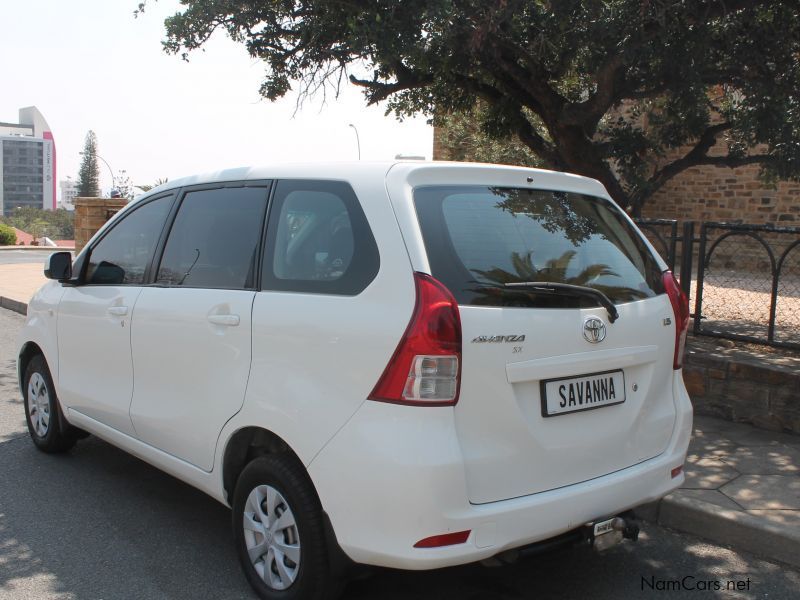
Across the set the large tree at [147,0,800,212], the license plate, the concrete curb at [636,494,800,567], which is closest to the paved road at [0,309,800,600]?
the concrete curb at [636,494,800,567]

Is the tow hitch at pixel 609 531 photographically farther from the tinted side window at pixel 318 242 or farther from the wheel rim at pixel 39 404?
the wheel rim at pixel 39 404

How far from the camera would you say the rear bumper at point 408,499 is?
102 inches

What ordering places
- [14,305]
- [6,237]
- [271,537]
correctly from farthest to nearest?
[6,237]
[14,305]
[271,537]

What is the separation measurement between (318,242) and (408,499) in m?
1.14

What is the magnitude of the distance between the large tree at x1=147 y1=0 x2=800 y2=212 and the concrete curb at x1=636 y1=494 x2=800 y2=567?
4.28 metres

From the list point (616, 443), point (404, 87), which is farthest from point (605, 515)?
point (404, 87)

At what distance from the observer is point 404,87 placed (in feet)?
32.1

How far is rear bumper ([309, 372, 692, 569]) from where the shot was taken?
260cm

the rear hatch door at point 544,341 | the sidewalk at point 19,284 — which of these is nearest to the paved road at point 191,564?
the rear hatch door at point 544,341

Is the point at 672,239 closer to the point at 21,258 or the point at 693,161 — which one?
the point at 693,161

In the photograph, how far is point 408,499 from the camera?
2592mm

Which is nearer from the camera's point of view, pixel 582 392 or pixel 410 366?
pixel 410 366

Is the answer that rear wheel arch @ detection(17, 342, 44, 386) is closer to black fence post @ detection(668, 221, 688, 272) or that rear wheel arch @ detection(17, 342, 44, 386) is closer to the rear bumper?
the rear bumper

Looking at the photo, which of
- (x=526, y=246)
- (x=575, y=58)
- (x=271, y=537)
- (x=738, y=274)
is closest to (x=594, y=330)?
(x=526, y=246)
